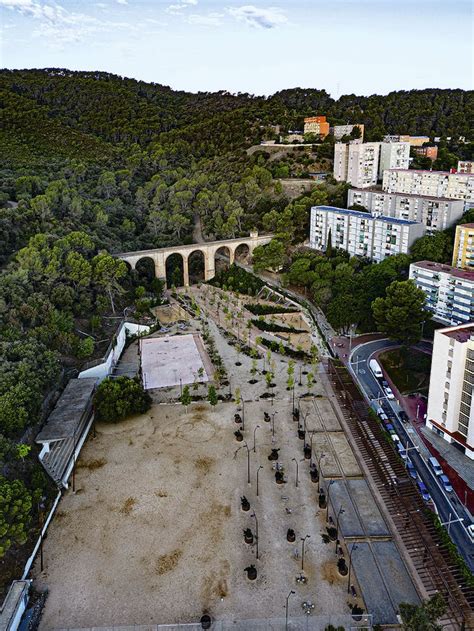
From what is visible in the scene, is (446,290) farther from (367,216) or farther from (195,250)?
(195,250)

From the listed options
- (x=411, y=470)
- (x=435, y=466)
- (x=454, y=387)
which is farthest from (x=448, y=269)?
(x=411, y=470)

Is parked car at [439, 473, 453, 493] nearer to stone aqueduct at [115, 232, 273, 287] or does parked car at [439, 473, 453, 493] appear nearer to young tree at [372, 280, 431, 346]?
young tree at [372, 280, 431, 346]

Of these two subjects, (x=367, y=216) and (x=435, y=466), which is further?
(x=367, y=216)

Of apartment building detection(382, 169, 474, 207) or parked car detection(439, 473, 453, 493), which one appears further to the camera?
apartment building detection(382, 169, 474, 207)

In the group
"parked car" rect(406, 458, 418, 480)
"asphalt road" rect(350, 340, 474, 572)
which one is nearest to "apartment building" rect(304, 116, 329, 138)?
"asphalt road" rect(350, 340, 474, 572)

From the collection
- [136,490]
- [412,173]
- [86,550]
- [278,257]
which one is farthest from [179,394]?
[412,173]

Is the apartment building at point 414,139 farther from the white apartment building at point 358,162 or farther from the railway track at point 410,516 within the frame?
the railway track at point 410,516

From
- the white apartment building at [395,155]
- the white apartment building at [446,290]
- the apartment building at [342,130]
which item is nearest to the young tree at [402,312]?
the white apartment building at [446,290]
